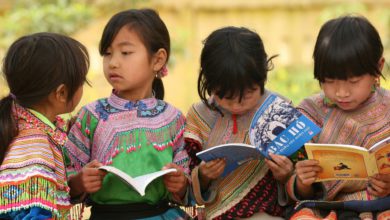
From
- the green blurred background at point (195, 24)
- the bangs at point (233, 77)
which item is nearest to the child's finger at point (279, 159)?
the bangs at point (233, 77)

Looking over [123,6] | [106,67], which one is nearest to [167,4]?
[123,6]

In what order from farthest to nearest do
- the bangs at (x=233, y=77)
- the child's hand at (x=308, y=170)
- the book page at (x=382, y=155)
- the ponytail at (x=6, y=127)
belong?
1. the bangs at (x=233, y=77)
2. the child's hand at (x=308, y=170)
3. the ponytail at (x=6, y=127)
4. the book page at (x=382, y=155)

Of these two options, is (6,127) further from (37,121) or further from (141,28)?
(141,28)

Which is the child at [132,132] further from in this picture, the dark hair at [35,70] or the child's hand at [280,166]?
the child's hand at [280,166]

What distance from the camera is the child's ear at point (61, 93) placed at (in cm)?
380

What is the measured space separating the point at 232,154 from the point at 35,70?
3.00 feet

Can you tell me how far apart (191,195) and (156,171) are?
217mm

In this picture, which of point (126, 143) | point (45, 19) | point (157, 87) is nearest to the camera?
point (126, 143)

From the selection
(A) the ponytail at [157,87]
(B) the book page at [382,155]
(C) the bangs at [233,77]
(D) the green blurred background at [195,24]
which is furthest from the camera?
(D) the green blurred background at [195,24]

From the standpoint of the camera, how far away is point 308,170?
12.4 ft

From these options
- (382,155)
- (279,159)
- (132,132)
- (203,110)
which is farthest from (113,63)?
(382,155)

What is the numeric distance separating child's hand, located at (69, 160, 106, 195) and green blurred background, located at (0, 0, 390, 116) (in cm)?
514

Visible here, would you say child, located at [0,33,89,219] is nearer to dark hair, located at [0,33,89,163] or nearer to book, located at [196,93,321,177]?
dark hair, located at [0,33,89,163]

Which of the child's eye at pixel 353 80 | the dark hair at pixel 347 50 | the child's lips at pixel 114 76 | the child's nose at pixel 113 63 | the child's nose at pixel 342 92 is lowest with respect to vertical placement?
the child's lips at pixel 114 76
